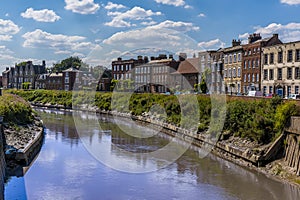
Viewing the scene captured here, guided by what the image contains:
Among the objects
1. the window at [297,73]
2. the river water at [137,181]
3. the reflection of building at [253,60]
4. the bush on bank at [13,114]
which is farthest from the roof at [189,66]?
the river water at [137,181]

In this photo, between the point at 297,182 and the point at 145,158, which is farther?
the point at 145,158

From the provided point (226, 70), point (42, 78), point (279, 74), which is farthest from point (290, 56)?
point (42, 78)

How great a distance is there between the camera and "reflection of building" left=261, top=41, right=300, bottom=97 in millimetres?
40562

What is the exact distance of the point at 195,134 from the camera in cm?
3192

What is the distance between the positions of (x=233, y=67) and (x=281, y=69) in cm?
1193

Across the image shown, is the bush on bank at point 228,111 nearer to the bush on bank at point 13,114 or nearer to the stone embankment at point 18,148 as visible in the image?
the stone embankment at point 18,148

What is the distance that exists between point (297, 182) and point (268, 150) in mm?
3646

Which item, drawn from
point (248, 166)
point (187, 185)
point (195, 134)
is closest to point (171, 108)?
point (195, 134)

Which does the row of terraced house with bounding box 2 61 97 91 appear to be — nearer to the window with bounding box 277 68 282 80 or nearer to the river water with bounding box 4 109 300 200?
the window with bounding box 277 68 282 80

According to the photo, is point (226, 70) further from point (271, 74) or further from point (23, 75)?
point (23, 75)

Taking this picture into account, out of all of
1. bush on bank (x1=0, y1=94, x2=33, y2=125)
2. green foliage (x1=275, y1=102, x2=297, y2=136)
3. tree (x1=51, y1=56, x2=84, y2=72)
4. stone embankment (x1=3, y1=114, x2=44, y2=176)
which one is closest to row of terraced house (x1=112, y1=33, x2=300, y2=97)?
green foliage (x1=275, y1=102, x2=297, y2=136)

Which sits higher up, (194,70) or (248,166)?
(194,70)

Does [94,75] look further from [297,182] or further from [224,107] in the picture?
[297,182]

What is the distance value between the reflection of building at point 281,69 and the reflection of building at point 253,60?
1184 millimetres
